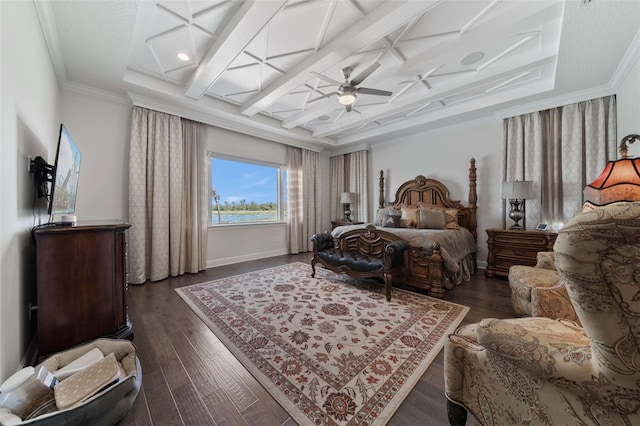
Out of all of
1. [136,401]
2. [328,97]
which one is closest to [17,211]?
[136,401]

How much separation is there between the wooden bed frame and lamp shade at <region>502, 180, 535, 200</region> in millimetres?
689

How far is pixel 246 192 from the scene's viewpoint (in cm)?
502

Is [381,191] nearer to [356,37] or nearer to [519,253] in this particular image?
[519,253]

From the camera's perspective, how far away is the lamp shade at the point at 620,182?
5.79 feet

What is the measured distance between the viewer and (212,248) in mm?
4375

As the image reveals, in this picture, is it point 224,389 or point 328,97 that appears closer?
point 224,389

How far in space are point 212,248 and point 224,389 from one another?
10.8 ft

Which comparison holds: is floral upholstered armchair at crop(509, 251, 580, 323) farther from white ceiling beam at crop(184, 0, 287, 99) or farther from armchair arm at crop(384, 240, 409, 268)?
white ceiling beam at crop(184, 0, 287, 99)

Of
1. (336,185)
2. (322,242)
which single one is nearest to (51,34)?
(322,242)

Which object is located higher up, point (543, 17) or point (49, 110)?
point (543, 17)

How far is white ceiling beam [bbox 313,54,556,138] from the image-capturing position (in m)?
2.77

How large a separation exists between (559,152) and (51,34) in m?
6.16

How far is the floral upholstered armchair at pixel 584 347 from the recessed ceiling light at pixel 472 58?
2.96m

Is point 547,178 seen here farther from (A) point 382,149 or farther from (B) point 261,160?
(B) point 261,160
